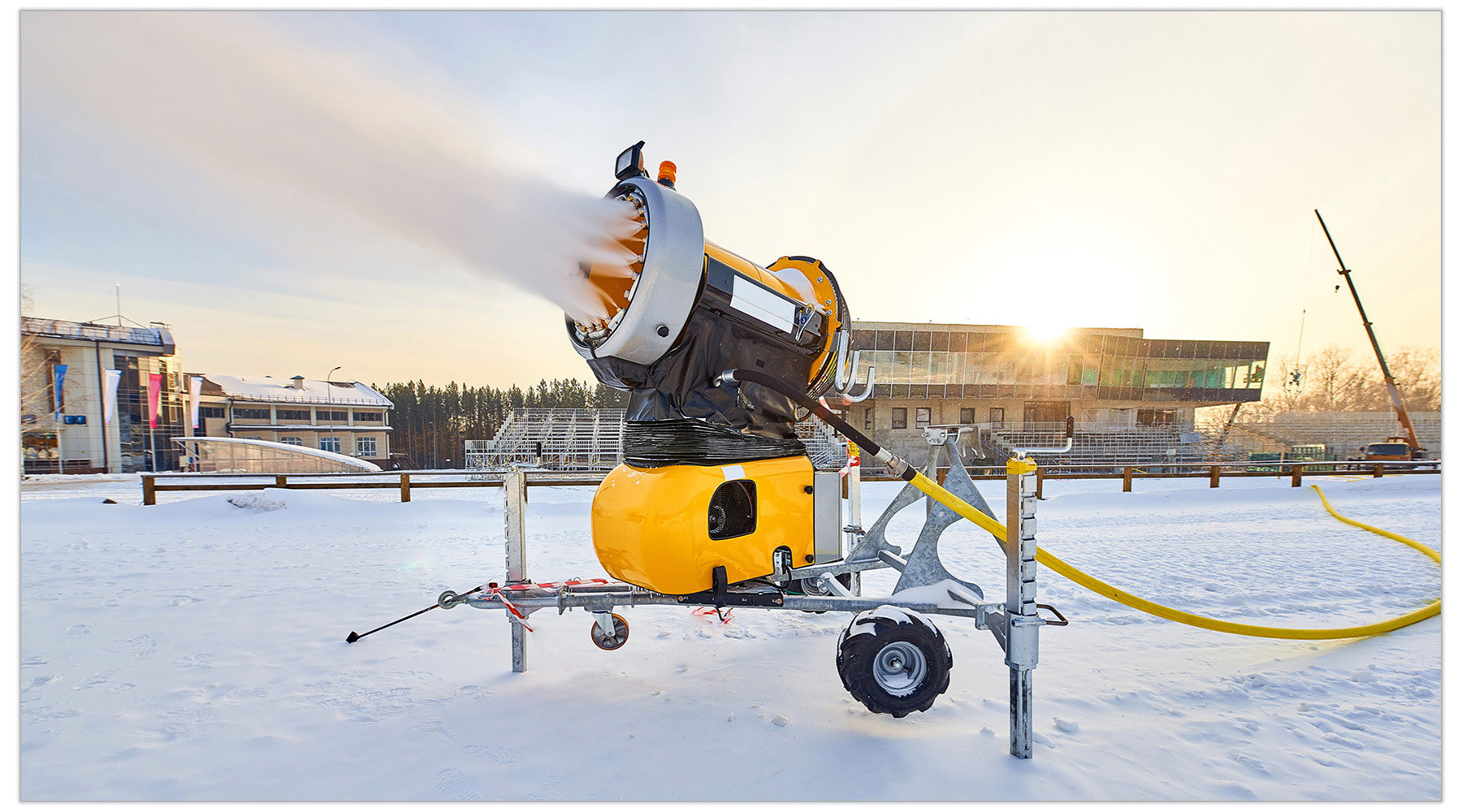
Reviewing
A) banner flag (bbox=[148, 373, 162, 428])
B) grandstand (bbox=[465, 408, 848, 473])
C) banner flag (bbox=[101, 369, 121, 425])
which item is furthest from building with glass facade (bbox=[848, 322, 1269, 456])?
banner flag (bbox=[148, 373, 162, 428])

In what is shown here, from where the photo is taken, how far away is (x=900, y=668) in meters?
2.62

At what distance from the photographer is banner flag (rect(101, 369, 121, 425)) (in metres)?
16.6

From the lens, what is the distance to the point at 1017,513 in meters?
2.39

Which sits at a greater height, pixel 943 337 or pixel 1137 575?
pixel 943 337

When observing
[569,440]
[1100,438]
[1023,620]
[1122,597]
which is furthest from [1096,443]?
[1023,620]

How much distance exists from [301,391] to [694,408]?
135 ft

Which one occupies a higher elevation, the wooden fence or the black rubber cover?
the black rubber cover

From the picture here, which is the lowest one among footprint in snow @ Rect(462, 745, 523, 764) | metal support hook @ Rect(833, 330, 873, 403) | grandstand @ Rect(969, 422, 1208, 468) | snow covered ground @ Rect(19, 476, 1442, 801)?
grandstand @ Rect(969, 422, 1208, 468)

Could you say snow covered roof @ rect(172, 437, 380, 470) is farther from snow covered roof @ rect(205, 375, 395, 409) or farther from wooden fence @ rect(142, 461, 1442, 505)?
snow covered roof @ rect(205, 375, 395, 409)

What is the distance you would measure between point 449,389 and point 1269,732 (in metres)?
58.2

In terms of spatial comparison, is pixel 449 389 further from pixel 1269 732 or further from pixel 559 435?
pixel 1269 732

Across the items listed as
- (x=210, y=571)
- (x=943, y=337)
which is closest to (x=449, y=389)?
(x=943, y=337)

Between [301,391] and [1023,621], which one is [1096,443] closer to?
[1023,621]

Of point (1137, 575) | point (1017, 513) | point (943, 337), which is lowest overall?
point (1137, 575)
